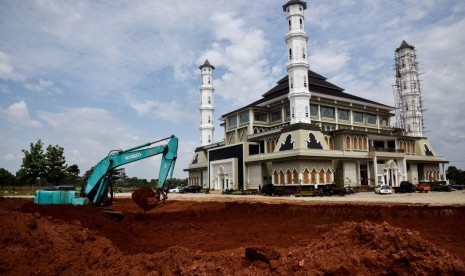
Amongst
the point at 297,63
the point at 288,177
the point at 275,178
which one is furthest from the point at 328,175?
the point at 297,63

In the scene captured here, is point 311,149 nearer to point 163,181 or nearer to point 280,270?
point 163,181

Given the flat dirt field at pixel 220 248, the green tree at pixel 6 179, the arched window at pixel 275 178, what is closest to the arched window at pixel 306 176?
the arched window at pixel 275 178

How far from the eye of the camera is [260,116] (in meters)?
56.8

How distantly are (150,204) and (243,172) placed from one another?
35.1 m

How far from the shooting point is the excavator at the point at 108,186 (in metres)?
15.9

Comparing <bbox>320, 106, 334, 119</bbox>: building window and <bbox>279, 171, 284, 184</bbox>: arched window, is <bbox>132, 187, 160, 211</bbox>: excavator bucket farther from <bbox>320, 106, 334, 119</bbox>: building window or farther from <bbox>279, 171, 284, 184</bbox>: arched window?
<bbox>320, 106, 334, 119</bbox>: building window

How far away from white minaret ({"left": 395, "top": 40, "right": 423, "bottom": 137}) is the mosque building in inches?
6.4

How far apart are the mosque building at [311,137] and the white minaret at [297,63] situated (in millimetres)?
133

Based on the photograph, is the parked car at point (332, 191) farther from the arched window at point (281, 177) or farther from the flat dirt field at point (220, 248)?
the flat dirt field at point (220, 248)

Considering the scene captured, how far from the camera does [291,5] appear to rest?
47.9m

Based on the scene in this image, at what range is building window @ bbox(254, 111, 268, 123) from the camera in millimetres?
56297

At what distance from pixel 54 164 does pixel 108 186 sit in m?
36.3

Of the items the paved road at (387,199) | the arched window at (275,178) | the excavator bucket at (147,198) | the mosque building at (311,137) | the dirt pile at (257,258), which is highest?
the mosque building at (311,137)

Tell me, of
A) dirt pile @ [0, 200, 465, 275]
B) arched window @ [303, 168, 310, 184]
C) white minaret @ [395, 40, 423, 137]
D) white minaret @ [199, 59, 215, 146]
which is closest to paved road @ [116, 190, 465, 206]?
arched window @ [303, 168, 310, 184]
